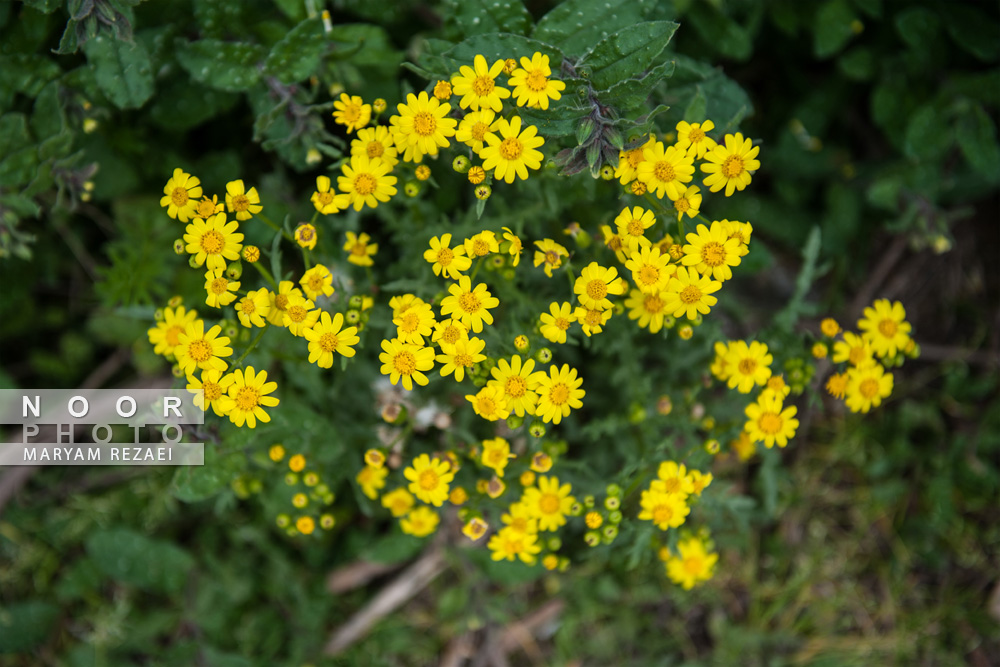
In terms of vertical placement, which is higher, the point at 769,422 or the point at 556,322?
the point at 556,322

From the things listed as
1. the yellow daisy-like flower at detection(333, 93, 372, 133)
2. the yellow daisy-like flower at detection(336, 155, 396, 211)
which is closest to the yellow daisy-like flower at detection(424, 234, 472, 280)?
the yellow daisy-like flower at detection(336, 155, 396, 211)

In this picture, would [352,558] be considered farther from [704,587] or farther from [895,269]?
[895,269]

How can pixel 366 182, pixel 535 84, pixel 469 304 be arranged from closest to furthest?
pixel 535 84, pixel 469 304, pixel 366 182

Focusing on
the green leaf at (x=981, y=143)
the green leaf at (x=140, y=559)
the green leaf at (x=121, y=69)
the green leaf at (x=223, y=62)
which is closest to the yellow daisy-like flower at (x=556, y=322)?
the green leaf at (x=223, y=62)

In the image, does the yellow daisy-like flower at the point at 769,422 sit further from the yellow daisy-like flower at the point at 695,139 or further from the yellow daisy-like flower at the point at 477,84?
the yellow daisy-like flower at the point at 477,84

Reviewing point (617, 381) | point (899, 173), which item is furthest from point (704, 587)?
point (899, 173)

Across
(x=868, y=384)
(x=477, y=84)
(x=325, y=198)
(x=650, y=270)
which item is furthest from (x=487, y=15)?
(x=868, y=384)

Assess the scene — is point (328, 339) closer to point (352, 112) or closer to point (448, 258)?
point (448, 258)
